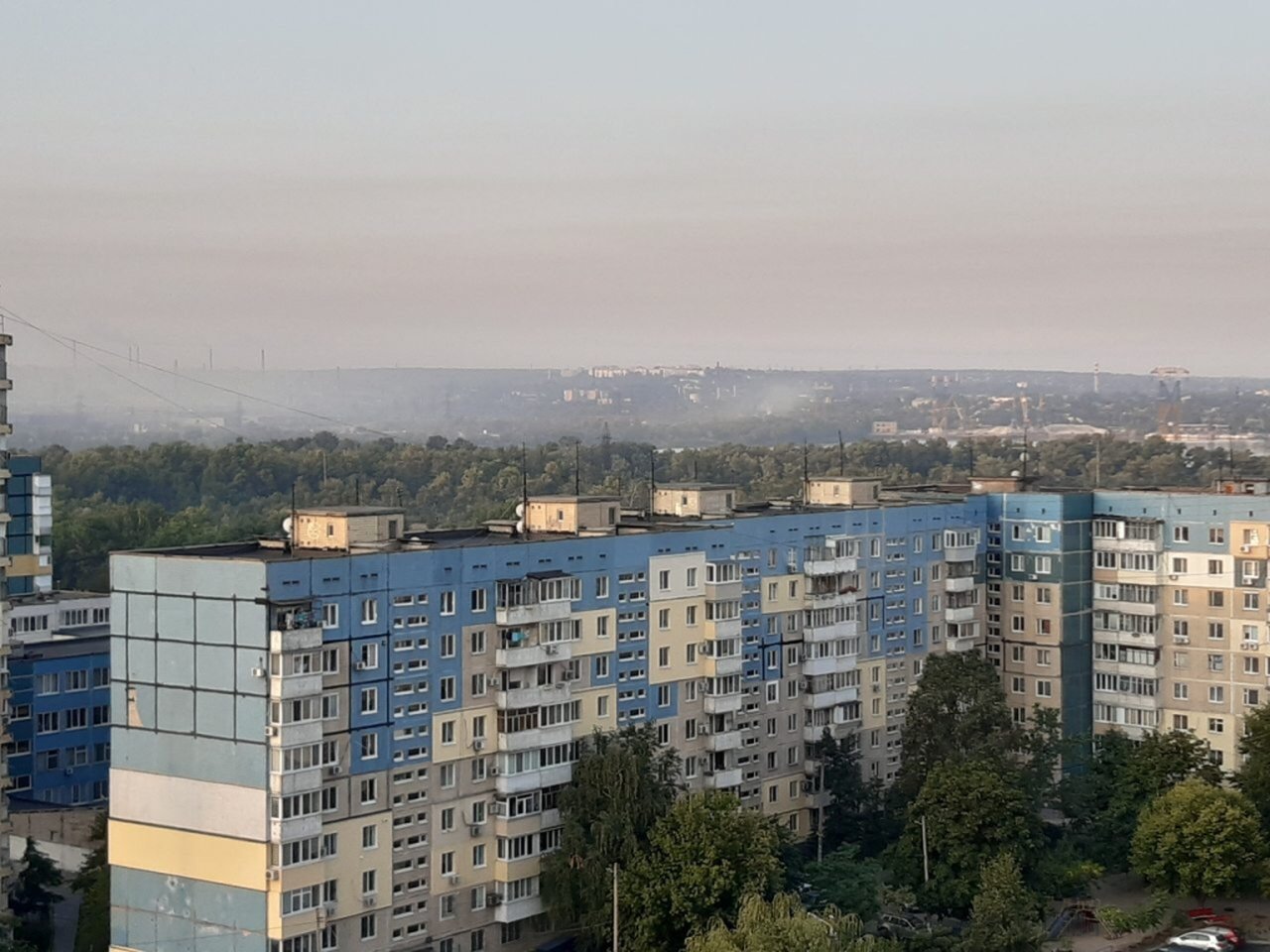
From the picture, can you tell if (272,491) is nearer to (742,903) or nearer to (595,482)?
(595,482)

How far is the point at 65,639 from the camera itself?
46.4m

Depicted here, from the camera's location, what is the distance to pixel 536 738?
33.4 metres

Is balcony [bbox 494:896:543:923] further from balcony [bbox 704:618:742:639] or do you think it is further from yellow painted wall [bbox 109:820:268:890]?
balcony [bbox 704:618:742:639]

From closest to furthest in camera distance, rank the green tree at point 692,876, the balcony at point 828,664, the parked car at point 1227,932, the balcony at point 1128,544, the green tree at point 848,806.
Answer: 1. the green tree at point 692,876
2. the parked car at point 1227,932
3. the green tree at point 848,806
4. the balcony at point 828,664
5. the balcony at point 1128,544

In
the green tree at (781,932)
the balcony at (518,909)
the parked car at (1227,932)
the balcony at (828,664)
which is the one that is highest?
the balcony at (828,664)

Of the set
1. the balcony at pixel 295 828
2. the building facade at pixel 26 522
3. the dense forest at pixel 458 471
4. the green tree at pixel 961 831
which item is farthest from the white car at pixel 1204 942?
the dense forest at pixel 458 471

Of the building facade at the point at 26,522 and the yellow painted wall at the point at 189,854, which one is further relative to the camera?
the building facade at the point at 26,522

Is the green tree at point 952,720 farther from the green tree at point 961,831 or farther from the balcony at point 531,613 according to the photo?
the balcony at point 531,613

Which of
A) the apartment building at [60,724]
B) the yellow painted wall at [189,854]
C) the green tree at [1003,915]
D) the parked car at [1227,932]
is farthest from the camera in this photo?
the apartment building at [60,724]

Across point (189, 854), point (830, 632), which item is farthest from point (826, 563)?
point (189, 854)

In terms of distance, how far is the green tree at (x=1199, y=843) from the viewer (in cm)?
3728

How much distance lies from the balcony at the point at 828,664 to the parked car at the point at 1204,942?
31.2ft

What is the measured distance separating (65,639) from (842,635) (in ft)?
67.3

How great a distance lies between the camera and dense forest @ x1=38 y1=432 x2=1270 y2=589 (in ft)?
343
